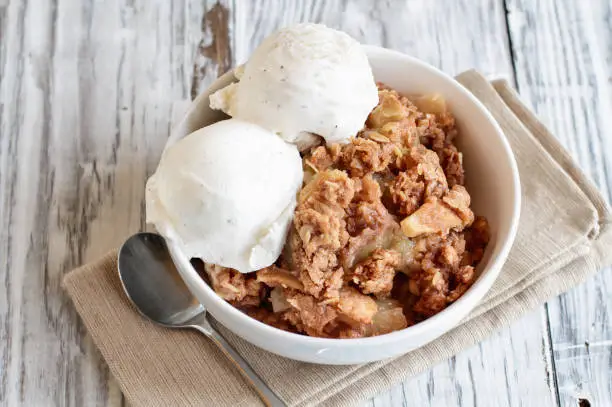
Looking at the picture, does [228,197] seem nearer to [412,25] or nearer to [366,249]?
[366,249]

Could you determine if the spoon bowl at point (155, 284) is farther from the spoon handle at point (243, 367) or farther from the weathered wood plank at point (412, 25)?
the weathered wood plank at point (412, 25)

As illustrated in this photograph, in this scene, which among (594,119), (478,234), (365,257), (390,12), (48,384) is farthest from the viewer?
(390,12)

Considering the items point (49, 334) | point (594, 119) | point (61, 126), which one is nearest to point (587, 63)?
point (594, 119)

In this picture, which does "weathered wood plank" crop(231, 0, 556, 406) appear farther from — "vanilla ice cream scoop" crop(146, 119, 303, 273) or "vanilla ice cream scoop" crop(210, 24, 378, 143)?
"vanilla ice cream scoop" crop(146, 119, 303, 273)

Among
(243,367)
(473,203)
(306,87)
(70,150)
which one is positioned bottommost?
(243,367)

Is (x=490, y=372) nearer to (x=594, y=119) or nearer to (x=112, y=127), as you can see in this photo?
(x=594, y=119)

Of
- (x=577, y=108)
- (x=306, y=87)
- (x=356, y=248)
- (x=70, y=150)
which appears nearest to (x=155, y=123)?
(x=70, y=150)

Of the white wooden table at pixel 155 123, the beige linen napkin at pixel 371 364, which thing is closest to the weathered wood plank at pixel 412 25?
the white wooden table at pixel 155 123
